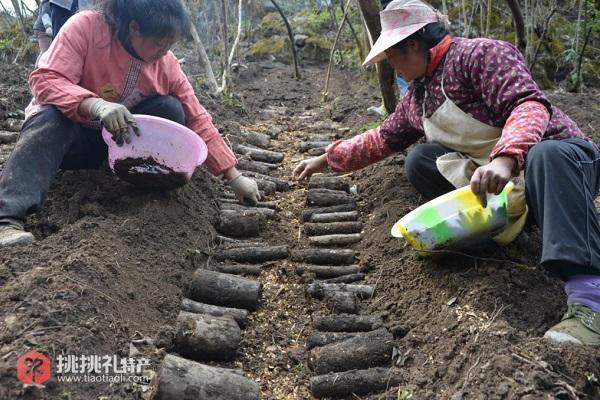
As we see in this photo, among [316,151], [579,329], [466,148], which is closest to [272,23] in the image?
[316,151]

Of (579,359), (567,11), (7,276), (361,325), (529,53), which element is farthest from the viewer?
(567,11)

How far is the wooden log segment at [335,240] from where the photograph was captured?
3.54 meters

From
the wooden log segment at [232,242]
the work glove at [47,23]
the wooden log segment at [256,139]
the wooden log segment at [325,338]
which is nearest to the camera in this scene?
the wooden log segment at [325,338]

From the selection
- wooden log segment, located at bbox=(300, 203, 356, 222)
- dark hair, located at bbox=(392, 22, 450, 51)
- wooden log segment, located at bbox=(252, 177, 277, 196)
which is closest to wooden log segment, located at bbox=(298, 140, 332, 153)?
wooden log segment, located at bbox=(252, 177, 277, 196)

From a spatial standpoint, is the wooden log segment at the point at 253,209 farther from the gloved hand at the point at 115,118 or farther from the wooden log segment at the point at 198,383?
the wooden log segment at the point at 198,383

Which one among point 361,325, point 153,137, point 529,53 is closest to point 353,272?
point 361,325

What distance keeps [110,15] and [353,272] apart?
1.90 metres

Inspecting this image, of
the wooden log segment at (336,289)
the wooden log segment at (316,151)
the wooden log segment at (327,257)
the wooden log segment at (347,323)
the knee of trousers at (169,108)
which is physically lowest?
the wooden log segment at (316,151)

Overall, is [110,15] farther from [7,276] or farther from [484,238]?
[484,238]

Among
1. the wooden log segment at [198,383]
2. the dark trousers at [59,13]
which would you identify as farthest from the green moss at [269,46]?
the wooden log segment at [198,383]

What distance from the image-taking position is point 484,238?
2.72 meters

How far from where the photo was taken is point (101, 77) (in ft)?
10.8

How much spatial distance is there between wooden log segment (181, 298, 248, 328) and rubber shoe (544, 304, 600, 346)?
51.0 inches

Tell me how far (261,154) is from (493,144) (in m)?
2.53
